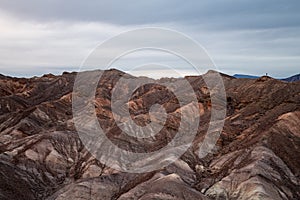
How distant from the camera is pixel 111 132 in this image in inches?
2867

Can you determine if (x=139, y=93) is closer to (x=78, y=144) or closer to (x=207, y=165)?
(x=78, y=144)

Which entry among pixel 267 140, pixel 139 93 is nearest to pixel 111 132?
pixel 267 140

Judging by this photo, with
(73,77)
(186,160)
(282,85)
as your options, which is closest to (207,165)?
(186,160)

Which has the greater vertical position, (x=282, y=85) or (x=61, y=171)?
(x=282, y=85)

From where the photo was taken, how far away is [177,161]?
5809cm

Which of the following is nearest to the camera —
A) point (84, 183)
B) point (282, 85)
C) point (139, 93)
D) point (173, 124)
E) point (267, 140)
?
point (84, 183)

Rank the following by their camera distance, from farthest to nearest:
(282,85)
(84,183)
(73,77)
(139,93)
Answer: (73,77)
(139,93)
(282,85)
(84,183)

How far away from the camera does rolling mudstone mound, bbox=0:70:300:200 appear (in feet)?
159

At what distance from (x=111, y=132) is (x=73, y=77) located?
7539 centimetres

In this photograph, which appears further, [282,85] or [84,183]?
[282,85]

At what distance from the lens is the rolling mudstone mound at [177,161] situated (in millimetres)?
48406

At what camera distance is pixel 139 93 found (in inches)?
5007

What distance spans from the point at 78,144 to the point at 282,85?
4288 cm

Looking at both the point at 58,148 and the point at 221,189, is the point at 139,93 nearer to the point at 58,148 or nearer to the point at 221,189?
the point at 58,148
